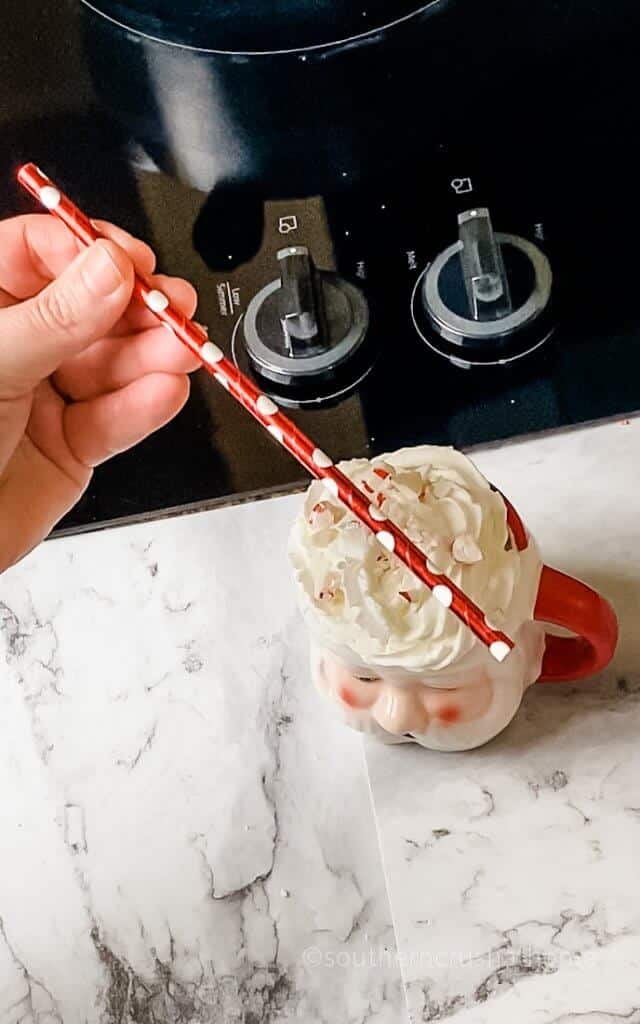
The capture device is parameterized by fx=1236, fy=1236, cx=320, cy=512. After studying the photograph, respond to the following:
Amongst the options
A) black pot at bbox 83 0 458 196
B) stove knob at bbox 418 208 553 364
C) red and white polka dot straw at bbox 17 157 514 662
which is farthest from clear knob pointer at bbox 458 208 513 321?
red and white polka dot straw at bbox 17 157 514 662

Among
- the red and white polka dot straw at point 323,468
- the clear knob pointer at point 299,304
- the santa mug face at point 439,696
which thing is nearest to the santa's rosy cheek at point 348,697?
the santa mug face at point 439,696

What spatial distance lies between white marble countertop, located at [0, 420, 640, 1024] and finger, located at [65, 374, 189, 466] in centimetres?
6

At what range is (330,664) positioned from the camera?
54 cm

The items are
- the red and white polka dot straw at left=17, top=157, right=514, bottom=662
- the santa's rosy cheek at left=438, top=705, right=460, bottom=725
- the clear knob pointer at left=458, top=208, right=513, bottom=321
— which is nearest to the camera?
the red and white polka dot straw at left=17, top=157, right=514, bottom=662

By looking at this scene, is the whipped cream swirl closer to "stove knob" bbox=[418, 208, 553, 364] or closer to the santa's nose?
the santa's nose

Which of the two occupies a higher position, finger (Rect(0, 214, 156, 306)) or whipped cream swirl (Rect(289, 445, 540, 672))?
finger (Rect(0, 214, 156, 306))

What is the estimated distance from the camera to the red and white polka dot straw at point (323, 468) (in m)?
0.43

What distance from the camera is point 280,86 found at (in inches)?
30.2

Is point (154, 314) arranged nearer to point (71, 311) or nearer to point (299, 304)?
point (71, 311)

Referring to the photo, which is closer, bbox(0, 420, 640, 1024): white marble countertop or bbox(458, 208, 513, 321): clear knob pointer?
bbox(0, 420, 640, 1024): white marble countertop

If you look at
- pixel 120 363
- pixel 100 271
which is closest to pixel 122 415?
pixel 120 363

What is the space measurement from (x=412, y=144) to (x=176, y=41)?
17cm

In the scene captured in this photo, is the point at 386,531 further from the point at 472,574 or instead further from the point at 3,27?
the point at 3,27

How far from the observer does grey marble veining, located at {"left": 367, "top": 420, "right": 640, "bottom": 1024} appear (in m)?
0.51
